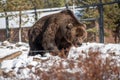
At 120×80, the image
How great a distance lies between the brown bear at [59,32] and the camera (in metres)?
9.56

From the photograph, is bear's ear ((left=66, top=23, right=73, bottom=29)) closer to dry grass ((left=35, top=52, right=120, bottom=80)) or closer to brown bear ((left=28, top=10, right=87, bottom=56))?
brown bear ((left=28, top=10, right=87, bottom=56))

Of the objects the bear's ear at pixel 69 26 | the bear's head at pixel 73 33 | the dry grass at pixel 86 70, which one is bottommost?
the bear's head at pixel 73 33

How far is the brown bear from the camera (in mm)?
9562

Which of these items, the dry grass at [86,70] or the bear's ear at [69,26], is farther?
the bear's ear at [69,26]

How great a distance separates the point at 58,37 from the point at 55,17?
468 mm

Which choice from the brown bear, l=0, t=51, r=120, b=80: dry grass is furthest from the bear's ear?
l=0, t=51, r=120, b=80: dry grass

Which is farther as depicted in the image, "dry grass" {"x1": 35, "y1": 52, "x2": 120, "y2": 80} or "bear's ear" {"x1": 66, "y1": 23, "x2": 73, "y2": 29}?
"bear's ear" {"x1": 66, "y1": 23, "x2": 73, "y2": 29}

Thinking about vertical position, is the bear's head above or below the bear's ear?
below

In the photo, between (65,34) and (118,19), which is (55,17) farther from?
(118,19)

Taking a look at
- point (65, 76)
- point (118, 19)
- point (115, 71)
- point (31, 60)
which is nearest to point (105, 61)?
point (115, 71)

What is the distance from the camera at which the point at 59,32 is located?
9703 millimetres

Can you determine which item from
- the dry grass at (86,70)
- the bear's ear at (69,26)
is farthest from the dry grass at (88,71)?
the bear's ear at (69,26)

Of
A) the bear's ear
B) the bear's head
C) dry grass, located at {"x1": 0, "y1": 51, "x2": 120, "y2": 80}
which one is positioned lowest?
the bear's head

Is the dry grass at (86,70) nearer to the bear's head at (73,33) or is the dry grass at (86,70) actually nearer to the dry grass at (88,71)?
the dry grass at (88,71)
